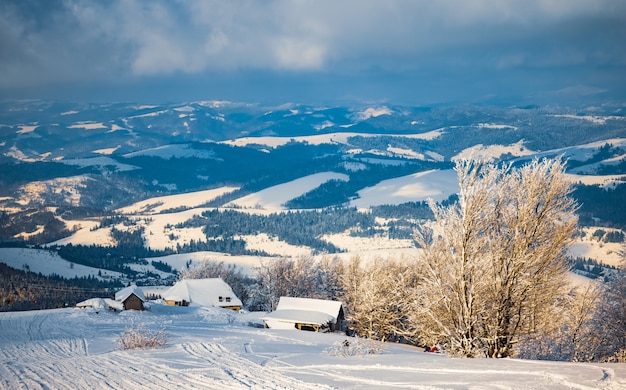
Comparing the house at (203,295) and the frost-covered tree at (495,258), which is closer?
the frost-covered tree at (495,258)

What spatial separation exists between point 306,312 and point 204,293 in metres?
27.5

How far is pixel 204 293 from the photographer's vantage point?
89125mm

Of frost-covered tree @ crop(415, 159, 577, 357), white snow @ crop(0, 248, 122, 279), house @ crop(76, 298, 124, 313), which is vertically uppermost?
frost-covered tree @ crop(415, 159, 577, 357)

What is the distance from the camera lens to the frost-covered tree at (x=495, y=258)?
21078 millimetres

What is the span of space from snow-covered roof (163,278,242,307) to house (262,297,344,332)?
66.9 feet

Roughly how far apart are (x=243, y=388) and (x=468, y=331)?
917 cm

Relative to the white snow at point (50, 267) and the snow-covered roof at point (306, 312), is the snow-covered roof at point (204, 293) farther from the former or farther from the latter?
the white snow at point (50, 267)

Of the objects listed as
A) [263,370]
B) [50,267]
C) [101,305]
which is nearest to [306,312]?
[101,305]

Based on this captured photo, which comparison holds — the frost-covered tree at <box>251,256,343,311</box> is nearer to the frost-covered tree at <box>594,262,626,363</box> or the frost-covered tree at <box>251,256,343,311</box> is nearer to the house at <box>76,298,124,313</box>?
the house at <box>76,298,124,313</box>

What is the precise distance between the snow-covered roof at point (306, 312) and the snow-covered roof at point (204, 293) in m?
20.4

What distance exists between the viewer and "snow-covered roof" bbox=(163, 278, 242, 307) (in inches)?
3450

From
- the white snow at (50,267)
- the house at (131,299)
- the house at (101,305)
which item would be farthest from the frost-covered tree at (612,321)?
the white snow at (50,267)

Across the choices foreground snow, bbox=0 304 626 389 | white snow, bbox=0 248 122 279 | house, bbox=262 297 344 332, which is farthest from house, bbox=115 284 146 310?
white snow, bbox=0 248 122 279

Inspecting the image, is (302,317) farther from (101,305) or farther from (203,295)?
(203,295)
